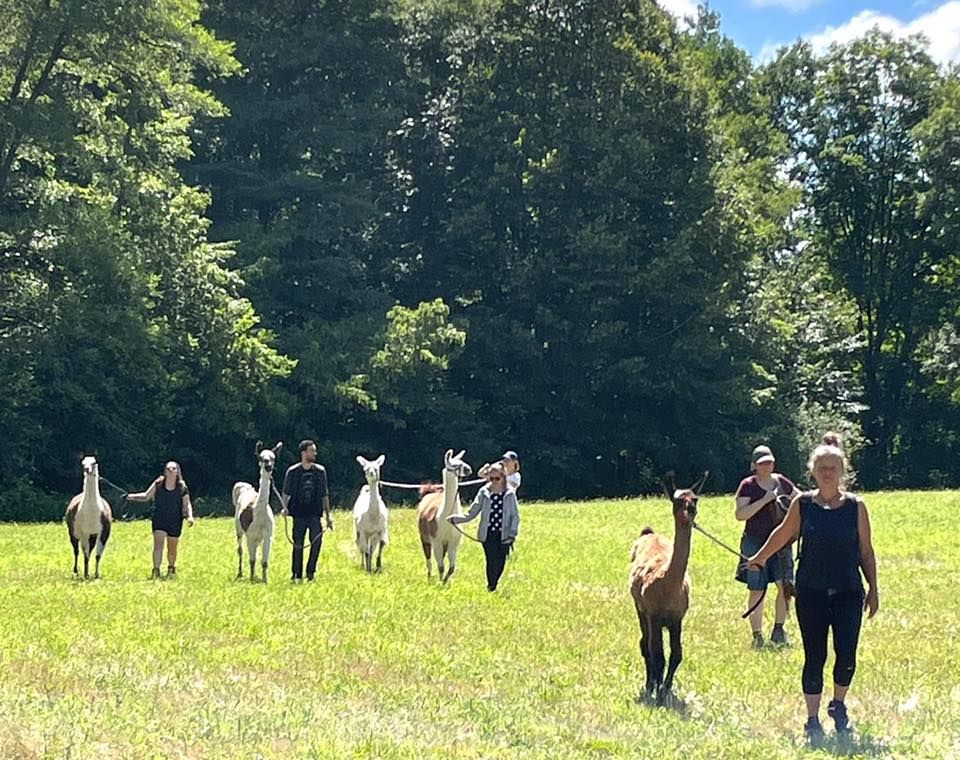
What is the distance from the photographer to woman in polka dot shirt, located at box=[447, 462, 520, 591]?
52.9ft

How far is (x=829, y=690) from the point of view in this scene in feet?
34.4

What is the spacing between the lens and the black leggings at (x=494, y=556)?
53.6 ft

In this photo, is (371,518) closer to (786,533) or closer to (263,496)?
(263,496)

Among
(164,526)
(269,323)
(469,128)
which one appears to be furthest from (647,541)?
(469,128)

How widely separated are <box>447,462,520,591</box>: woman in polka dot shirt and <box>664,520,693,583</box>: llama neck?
6.37 m

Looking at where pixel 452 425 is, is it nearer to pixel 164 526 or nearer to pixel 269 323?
pixel 269 323

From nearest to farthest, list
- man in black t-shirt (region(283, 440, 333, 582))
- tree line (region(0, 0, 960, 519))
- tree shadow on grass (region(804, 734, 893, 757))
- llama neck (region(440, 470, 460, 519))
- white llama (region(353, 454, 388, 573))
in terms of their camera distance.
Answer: tree shadow on grass (region(804, 734, 893, 757)), man in black t-shirt (region(283, 440, 333, 582)), llama neck (region(440, 470, 460, 519)), white llama (region(353, 454, 388, 573)), tree line (region(0, 0, 960, 519))

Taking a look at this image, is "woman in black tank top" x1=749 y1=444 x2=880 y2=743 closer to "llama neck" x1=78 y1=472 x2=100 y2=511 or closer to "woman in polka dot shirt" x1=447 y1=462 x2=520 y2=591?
"woman in polka dot shirt" x1=447 y1=462 x2=520 y2=591

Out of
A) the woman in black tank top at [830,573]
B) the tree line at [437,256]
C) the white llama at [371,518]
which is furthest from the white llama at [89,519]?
the tree line at [437,256]

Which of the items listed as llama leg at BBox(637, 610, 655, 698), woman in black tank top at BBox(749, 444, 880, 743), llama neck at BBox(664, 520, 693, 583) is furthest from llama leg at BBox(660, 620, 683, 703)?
woman in black tank top at BBox(749, 444, 880, 743)

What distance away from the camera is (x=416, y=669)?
36.2ft

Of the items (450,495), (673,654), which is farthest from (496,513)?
(673,654)

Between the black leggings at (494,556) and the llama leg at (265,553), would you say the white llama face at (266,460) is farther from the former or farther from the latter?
the black leggings at (494,556)

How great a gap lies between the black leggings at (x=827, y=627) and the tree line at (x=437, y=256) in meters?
27.9
